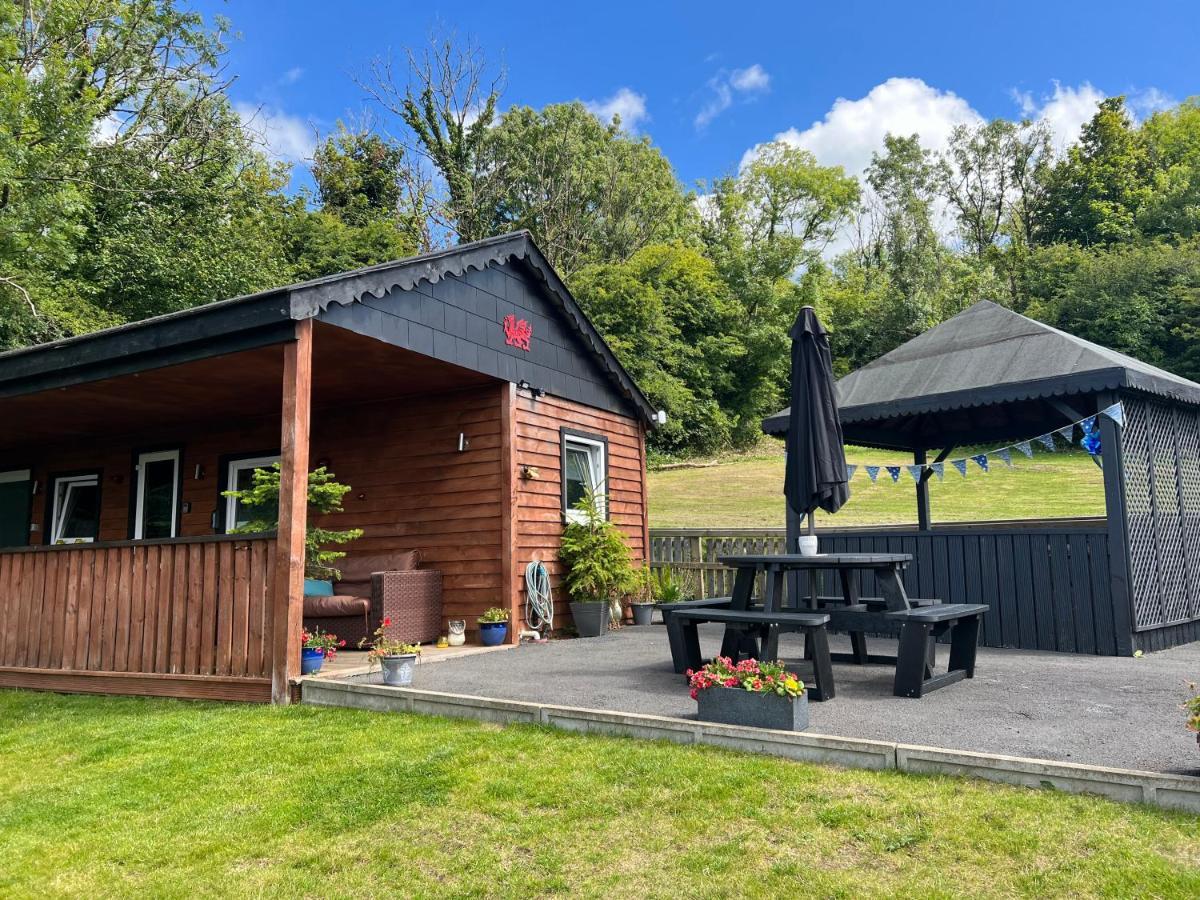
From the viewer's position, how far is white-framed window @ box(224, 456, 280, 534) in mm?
9156

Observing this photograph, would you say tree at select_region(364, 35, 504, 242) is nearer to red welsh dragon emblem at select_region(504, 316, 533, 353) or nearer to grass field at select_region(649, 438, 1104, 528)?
grass field at select_region(649, 438, 1104, 528)

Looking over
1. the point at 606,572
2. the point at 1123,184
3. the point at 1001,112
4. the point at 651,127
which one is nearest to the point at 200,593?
the point at 606,572

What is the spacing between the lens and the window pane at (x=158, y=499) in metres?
9.95

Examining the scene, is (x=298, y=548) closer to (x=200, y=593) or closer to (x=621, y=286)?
(x=200, y=593)

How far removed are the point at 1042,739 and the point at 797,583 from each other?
385 cm

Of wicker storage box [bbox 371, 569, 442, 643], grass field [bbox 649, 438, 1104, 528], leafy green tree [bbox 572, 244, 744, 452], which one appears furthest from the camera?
leafy green tree [bbox 572, 244, 744, 452]

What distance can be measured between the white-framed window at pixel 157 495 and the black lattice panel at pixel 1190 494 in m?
10.6

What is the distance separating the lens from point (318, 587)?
25.2ft

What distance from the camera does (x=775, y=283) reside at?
90.1ft

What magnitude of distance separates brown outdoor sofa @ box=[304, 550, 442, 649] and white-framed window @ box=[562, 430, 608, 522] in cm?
175

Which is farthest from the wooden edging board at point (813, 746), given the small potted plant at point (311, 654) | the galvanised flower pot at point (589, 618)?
the galvanised flower pot at point (589, 618)

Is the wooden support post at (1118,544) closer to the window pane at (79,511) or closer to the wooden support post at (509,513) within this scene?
the wooden support post at (509,513)

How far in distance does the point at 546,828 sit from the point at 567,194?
2439 cm

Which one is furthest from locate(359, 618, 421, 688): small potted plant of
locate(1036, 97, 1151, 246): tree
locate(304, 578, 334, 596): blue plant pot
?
locate(1036, 97, 1151, 246): tree
